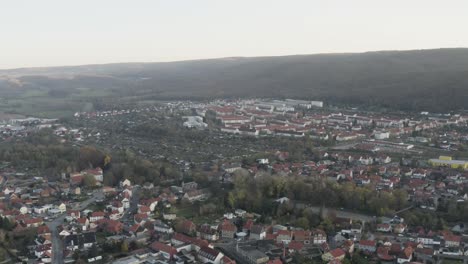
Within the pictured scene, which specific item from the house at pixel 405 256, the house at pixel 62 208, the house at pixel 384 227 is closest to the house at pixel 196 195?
the house at pixel 62 208

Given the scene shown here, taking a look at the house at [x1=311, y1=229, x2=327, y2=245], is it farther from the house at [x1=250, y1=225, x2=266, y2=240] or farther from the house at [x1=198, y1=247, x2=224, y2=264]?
the house at [x1=198, y1=247, x2=224, y2=264]

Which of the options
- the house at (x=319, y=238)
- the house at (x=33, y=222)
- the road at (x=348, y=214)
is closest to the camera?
the house at (x=319, y=238)

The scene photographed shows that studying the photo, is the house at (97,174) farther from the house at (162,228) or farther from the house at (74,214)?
the house at (162,228)

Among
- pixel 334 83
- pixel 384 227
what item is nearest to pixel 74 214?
pixel 384 227

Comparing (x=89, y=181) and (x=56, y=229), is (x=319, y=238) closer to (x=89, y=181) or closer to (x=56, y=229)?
(x=56, y=229)

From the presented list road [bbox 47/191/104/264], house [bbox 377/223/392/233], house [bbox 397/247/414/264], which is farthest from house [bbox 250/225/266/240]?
road [bbox 47/191/104/264]

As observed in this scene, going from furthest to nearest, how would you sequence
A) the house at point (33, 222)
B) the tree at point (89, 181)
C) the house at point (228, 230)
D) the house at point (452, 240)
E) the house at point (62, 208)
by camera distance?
the tree at point (89, 181) < the house at point (62, 208) < the house at point (33, 222) < the house at point (228, 230) < the house at point (452, 240)
